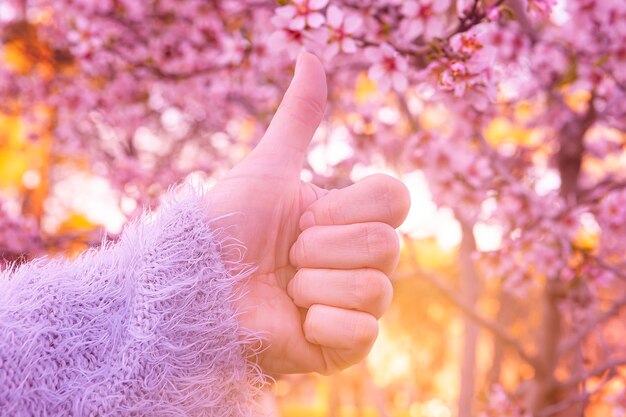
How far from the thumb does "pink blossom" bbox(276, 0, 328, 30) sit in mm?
347

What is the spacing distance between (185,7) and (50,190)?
636 centimetres

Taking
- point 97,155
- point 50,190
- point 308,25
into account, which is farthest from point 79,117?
point 50,190

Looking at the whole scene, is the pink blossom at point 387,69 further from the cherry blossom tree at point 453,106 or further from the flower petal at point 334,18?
the flower petal at point 334,18

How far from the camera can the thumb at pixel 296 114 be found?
44.2 inches

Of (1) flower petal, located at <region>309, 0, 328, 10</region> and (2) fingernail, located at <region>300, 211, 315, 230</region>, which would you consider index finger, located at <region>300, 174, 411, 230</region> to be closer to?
(2) fingernail, located at <region>300, 211, 315, 230</region>

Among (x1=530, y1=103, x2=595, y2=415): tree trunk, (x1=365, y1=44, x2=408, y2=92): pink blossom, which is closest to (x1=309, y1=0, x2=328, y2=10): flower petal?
(x1=365, y1=44, x2=408, y2=92): pink blossom

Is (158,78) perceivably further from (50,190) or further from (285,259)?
(50,190)

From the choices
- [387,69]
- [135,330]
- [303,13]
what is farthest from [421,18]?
[135,330]

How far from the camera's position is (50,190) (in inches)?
327

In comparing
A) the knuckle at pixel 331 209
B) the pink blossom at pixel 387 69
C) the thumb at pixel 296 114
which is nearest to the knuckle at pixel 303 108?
the thumb at pixel 296 114

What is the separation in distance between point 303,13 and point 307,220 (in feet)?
2.16

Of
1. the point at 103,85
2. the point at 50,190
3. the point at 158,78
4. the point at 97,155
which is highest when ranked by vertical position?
the point at 158,78

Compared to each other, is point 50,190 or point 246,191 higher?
point 246,191

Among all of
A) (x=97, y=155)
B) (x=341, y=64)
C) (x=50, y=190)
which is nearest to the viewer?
(x=341, y=64)
